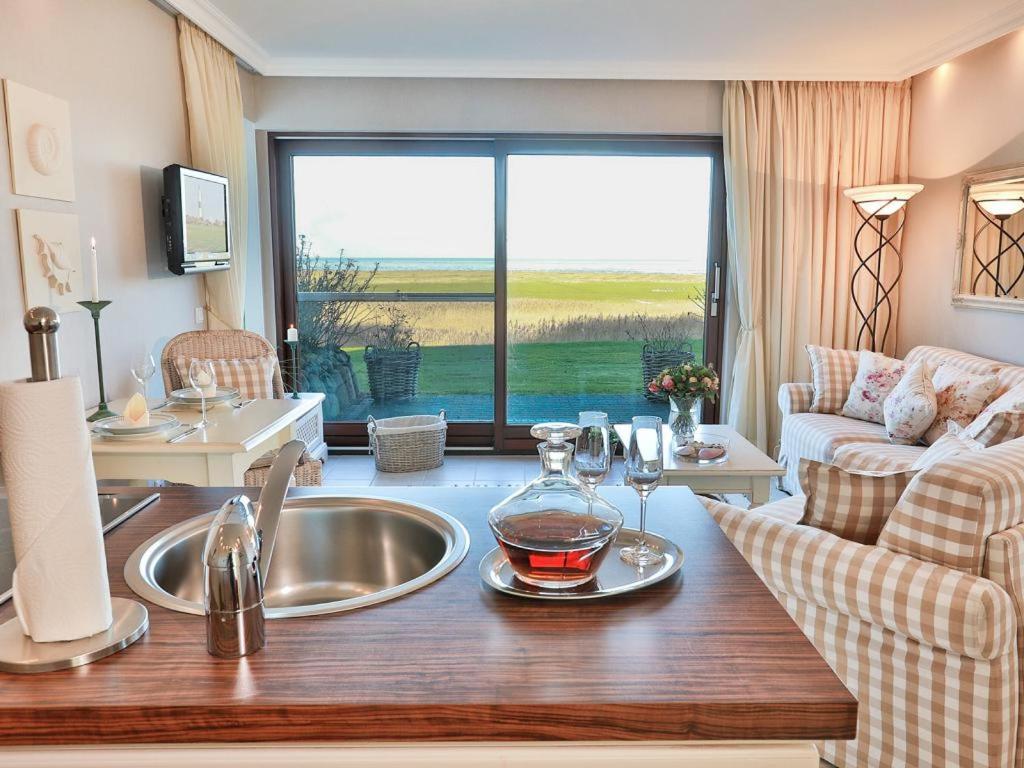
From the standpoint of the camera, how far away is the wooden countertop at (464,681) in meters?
0.83

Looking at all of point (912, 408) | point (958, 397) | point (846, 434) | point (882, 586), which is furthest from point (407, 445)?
point (882, 586)

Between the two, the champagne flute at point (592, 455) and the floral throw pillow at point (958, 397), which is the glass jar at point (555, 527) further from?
the floral throw pillow at point (958, 397)

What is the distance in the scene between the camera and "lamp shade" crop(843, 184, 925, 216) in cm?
459


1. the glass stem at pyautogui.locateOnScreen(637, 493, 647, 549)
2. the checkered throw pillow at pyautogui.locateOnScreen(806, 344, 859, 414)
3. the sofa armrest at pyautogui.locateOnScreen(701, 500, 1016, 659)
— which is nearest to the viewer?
the glass stem at pyautogui.locateOnScreen(637, 493, 647, 549)

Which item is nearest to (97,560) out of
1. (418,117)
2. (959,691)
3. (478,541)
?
(478,541)

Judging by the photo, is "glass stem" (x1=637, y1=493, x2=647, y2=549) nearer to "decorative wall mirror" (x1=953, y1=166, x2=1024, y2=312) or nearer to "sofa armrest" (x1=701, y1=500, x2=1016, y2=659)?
"sofa armrest" (x1=701, y1=500, x2=1016, y2=659)

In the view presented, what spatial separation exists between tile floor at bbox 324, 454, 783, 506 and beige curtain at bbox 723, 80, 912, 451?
3.37ft

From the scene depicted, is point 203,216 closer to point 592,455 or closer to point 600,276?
point 600,276

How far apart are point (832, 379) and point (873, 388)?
0.91 ft

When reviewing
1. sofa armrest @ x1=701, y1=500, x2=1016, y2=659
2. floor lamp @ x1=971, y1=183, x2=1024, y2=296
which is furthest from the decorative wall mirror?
sofa armrest @ x1=701, y1=500, x2=1016, y2=659

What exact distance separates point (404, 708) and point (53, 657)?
16.9 inches

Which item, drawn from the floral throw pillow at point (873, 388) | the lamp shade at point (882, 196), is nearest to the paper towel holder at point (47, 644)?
the floral throw pillow at point (873, 388)

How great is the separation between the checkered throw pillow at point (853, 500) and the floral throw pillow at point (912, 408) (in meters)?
1.93

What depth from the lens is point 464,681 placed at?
0.87m
